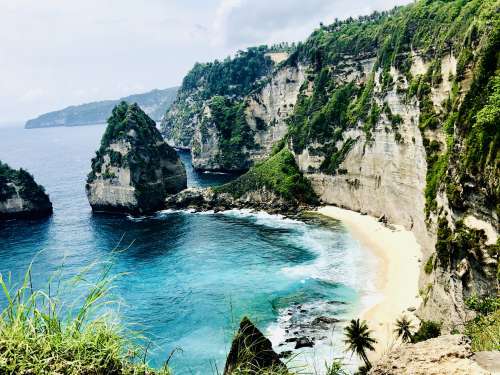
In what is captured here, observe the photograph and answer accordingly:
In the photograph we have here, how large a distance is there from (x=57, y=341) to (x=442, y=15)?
73344 mm

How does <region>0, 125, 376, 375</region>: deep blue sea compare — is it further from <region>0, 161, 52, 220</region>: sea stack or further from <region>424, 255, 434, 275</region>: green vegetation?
<region>424, 255, 434, 275</region>: green vegetation

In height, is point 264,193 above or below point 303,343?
above

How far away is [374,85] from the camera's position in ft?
276

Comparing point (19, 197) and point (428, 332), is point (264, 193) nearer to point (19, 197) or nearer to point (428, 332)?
point (19, 197)

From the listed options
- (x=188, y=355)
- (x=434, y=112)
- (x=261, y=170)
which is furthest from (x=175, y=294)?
(x=261, y=170)

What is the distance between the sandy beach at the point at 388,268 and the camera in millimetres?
44250

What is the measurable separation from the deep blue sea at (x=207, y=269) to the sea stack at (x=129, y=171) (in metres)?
4.30

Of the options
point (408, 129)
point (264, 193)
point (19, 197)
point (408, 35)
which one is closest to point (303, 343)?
point (408, 129)

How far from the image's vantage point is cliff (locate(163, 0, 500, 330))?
34.4 metres

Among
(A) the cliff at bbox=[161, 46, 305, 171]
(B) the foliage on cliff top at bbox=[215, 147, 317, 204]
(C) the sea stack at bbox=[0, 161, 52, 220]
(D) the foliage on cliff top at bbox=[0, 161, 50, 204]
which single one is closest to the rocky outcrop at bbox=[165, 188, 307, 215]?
(B) the foliage on cliff top at bbox=[215, 147, 317, 204]

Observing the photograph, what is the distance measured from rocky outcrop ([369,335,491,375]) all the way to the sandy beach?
83.3ft

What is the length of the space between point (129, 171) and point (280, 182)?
31.7m

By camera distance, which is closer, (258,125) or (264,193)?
(264,193)

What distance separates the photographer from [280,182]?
304 ft
